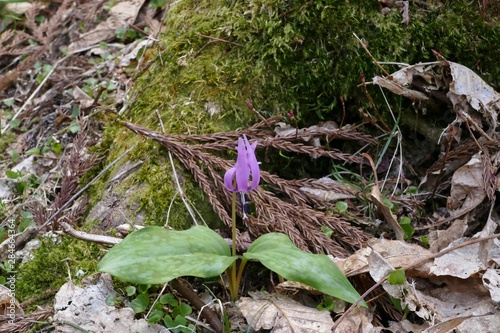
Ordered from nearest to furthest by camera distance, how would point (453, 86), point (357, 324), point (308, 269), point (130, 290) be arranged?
point (308, 269) → point (357, 324) → point (130, 290) → point (453, 86)

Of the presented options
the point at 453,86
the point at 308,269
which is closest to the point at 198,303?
the point at 308,269

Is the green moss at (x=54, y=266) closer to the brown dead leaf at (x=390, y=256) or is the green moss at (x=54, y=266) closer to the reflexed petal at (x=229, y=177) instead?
the reflexed petal at (x=229, y=177)

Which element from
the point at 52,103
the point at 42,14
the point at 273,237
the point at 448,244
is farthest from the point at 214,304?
the point at 42,14

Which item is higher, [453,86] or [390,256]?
[453,86]

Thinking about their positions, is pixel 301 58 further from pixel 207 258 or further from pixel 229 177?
pixel 207 258

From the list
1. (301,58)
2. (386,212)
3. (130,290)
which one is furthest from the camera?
(301,58)

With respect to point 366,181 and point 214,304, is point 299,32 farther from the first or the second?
point 214,304

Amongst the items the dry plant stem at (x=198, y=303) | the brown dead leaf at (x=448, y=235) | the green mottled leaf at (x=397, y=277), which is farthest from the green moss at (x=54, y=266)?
the brown dead leaf at (x=448, y=235)
